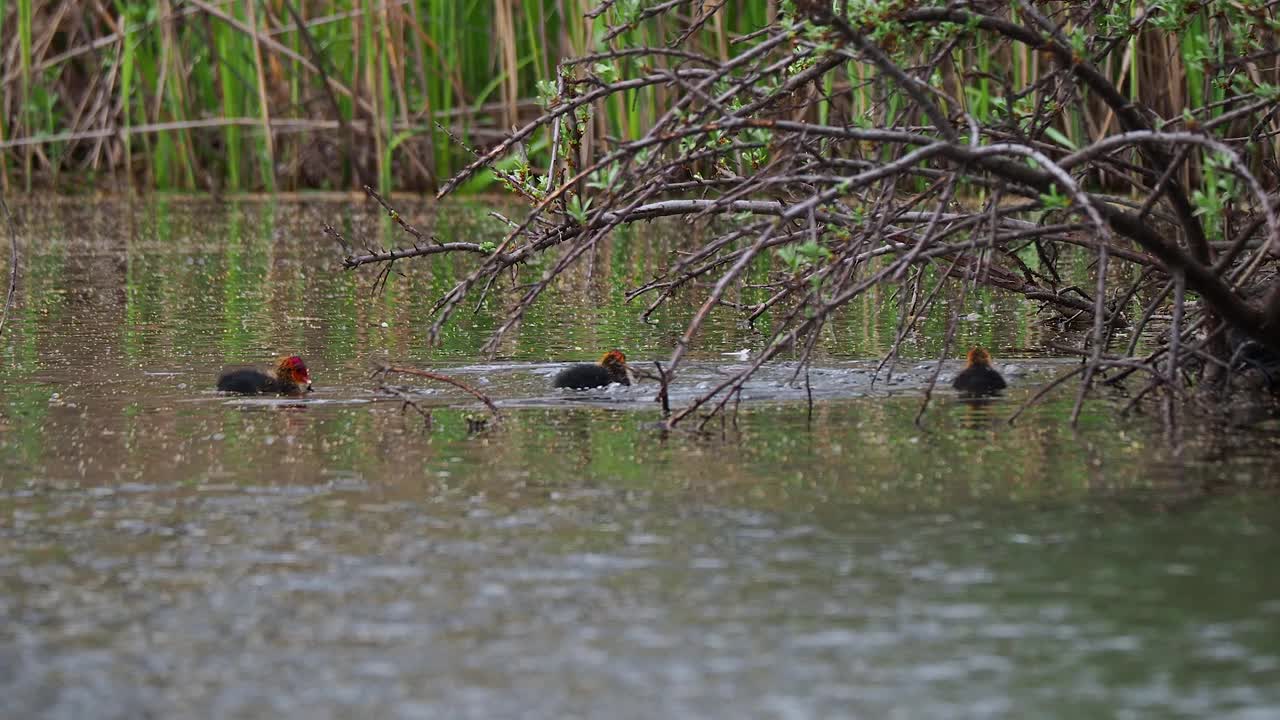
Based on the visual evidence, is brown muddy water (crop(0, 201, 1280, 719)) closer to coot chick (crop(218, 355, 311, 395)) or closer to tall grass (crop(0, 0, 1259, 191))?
coot chick (crop(218, 355, 311, 395))

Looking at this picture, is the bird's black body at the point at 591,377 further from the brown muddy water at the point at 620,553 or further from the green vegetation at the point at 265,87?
the green vegetation at the point at 265,87

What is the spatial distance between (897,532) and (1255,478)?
4.46 ft

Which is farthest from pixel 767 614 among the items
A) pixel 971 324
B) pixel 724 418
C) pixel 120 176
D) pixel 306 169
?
pixel 120 176

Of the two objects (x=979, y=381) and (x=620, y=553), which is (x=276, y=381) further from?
(x=620, y=553)

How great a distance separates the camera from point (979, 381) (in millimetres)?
8203

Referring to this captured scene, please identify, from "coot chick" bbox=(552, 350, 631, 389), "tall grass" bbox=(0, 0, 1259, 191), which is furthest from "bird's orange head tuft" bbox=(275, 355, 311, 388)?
"tall grass" bbox=(0, 0, 1259, 191)

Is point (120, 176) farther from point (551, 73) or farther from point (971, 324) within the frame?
point (971, 324)

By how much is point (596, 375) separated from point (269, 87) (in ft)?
43.2

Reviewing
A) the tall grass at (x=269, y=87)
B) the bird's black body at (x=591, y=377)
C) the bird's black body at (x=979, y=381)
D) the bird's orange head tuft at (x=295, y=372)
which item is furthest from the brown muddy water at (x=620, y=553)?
the tall grass at (x=269, y=87)

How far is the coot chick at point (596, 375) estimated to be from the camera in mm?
8531

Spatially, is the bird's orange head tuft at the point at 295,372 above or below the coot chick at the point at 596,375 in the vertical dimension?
above

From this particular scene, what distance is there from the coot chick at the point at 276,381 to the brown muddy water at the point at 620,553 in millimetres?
200

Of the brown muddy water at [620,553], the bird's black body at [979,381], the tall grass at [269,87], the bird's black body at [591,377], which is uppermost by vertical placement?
the tall grass at [269,87]

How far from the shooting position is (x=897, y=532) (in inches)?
219
